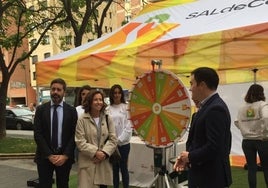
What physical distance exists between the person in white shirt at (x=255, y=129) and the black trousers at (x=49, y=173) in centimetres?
276

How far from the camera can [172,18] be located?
613 cm

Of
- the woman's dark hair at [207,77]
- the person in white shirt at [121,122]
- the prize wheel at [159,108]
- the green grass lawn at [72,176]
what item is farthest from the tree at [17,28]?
the woman's dark hair at [207,77]

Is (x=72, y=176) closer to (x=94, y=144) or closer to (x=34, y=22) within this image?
(x=94, y=144)

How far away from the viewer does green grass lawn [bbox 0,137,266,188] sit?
7985 millimetres

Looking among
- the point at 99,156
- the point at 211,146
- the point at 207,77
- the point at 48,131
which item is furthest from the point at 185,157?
the point at 48,131

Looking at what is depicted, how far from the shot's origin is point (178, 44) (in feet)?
16.6

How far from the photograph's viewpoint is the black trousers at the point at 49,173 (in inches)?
209

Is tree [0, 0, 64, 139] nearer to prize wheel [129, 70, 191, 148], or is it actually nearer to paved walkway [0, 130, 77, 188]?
paved walkway [0, 130, 77, 188]

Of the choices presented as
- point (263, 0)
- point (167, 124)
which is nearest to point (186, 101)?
point (167, 124)

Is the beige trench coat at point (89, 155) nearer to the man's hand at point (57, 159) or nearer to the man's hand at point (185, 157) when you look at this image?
the man's hand at point (57, 159)

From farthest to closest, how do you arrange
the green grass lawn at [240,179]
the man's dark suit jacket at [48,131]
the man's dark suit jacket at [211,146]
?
the green grass lawn at [240,179]
the man's dark suit jacket at [48,131]
the man's dark suit jacket at [211,146]

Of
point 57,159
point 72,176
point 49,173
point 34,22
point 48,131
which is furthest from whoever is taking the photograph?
point 34,22

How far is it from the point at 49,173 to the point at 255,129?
3.08 meters

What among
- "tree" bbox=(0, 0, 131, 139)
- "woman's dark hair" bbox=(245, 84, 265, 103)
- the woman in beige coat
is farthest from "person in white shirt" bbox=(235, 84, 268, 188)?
"tree" bbox=(0, 0, 131, 139)
